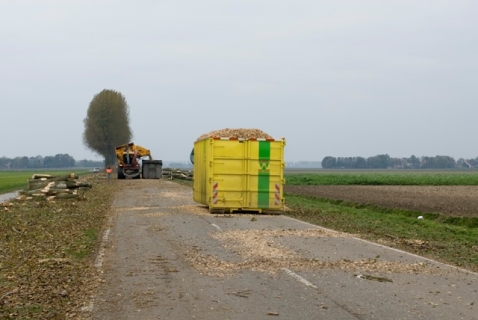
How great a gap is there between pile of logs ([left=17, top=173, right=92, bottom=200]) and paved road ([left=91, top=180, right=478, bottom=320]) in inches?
572

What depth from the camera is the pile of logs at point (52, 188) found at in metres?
31.7

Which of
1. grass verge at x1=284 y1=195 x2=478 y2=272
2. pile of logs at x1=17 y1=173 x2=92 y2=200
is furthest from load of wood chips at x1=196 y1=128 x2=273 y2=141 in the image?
pile of logs at x1=17 y1=173 x2=92 y2=200

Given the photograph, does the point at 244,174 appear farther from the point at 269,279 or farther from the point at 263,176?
the point at 269,279

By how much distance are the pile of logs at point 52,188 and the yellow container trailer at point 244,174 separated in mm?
9714

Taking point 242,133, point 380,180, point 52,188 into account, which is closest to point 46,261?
point 242,133

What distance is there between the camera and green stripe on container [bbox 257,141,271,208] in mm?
25031

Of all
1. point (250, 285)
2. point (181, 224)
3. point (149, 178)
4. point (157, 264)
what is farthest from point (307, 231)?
point (149, 178)

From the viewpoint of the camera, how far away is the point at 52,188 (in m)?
32.3

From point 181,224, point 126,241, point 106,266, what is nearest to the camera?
point 106,266

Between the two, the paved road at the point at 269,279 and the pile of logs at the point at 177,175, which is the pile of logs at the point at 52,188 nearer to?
the paved road at the point at 269,279

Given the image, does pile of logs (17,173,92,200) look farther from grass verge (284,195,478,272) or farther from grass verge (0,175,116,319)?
grass verge (284,195,478,272)

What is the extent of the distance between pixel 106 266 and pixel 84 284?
1719mm

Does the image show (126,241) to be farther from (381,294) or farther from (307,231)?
(381,294)

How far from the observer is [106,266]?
1245 centimetres
